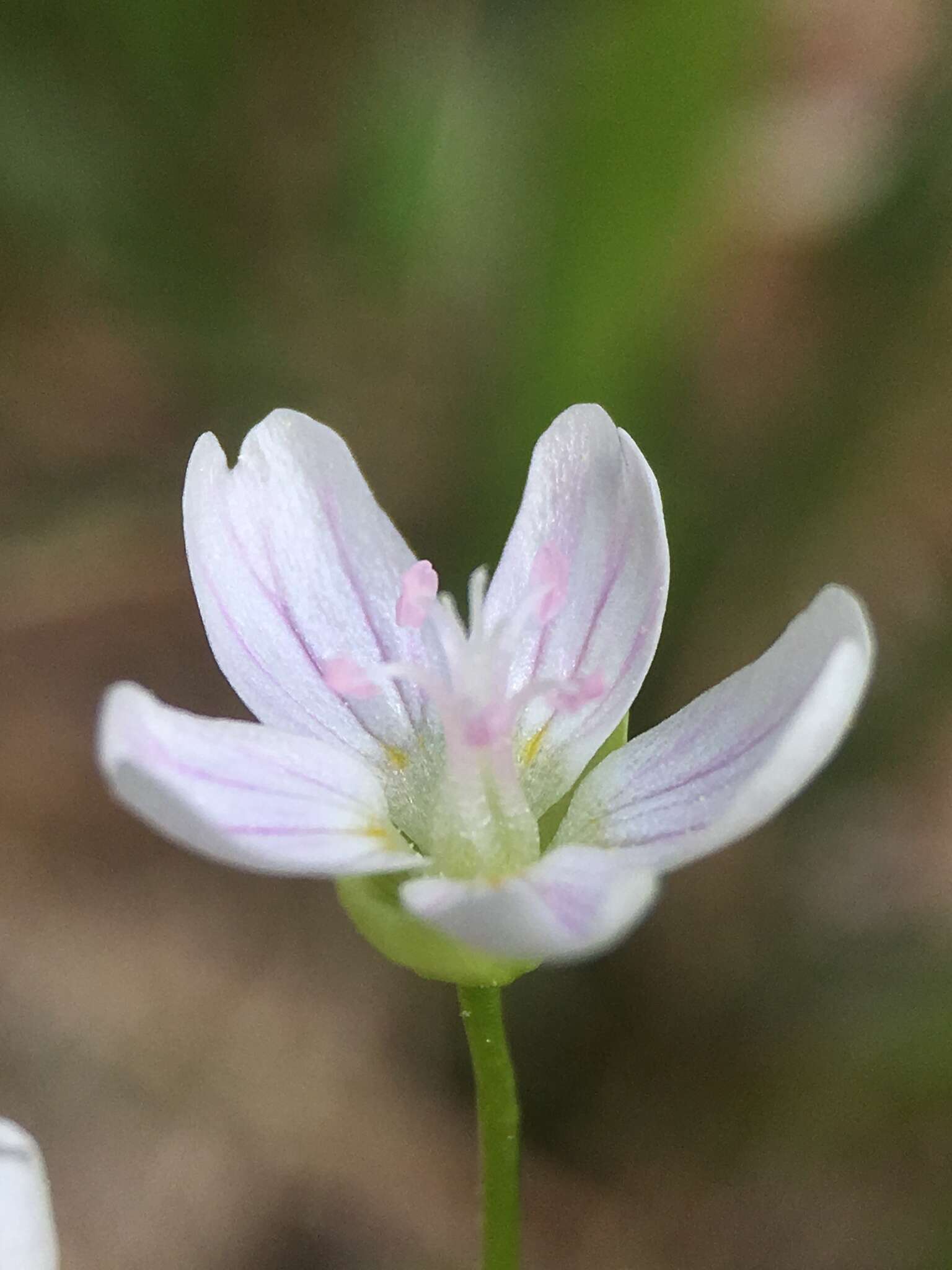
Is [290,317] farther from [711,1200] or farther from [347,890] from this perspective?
[347,890]

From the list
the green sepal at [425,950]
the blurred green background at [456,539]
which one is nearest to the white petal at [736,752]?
the green sepal at [425,950]

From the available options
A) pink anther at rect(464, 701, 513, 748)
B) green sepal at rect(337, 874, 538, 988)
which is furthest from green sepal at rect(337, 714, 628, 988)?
pink anther at rect(464, 701, 513, 748)

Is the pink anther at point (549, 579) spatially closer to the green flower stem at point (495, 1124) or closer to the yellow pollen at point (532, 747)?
the yellow pollen at point (532, 747)

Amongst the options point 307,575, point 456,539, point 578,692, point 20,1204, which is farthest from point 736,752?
point 456,539

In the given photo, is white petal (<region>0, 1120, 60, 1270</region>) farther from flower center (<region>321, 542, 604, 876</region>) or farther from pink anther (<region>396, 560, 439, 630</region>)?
pink anther (<region>396, 560, 439, 630</region>)

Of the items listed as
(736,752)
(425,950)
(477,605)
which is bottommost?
(425,950)

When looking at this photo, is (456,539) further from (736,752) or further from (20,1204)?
(20,1204)

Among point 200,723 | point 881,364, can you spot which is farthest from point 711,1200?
point 200,723
